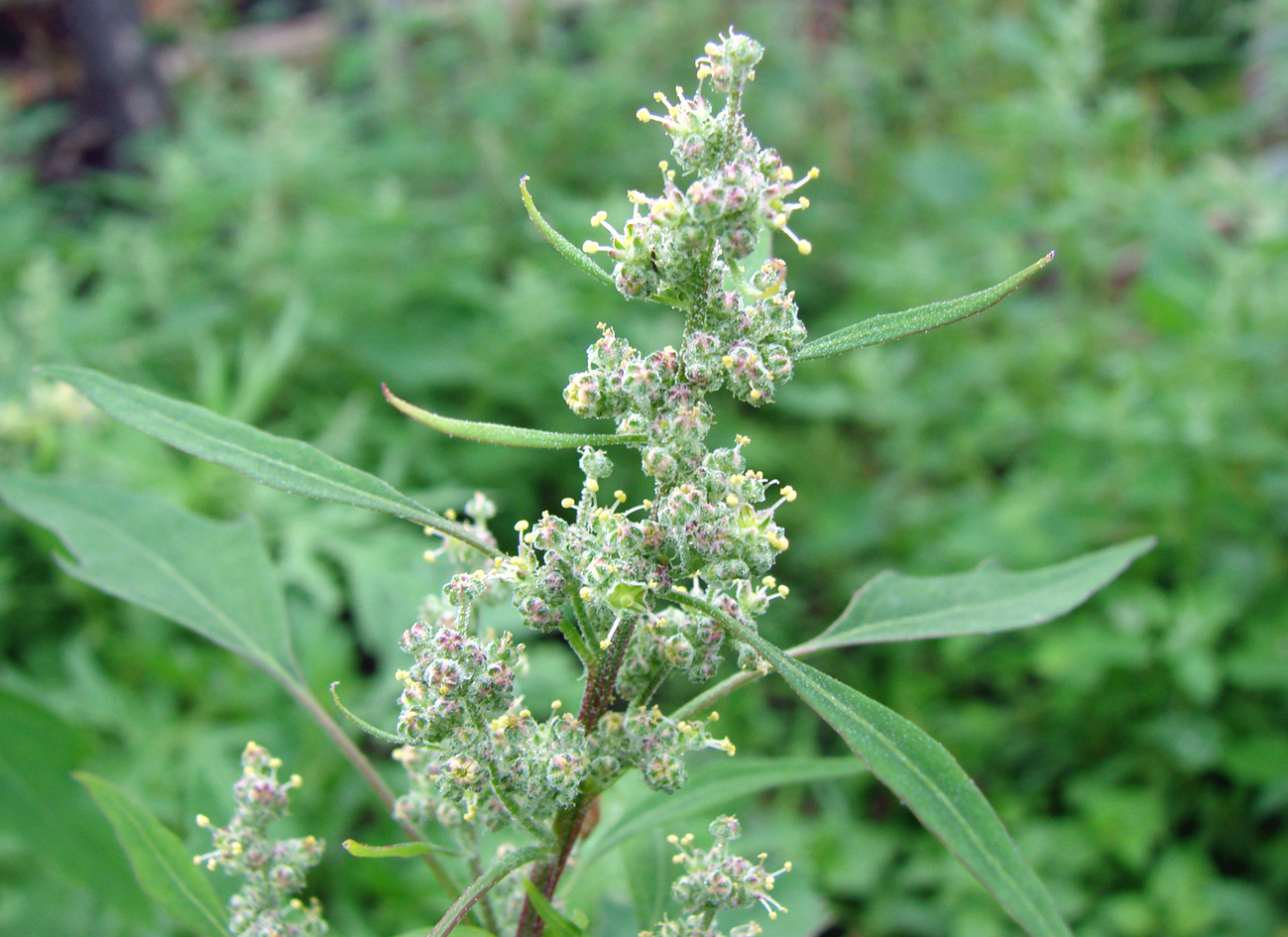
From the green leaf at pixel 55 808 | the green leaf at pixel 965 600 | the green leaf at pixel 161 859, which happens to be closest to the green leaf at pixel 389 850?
the green leaf at pixel 161 859

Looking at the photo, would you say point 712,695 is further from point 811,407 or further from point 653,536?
point 811,407

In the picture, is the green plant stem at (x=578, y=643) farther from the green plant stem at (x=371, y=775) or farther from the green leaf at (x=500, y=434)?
the green plant stem at (x=371, y=775)

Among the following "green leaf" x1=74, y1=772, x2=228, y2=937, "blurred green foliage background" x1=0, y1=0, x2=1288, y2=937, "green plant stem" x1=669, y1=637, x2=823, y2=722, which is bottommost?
"green leaf" x1=74, y1=772, x2=228, y2=937

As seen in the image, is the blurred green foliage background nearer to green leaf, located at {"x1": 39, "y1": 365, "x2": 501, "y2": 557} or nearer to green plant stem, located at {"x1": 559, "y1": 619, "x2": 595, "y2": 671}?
green plant stem, located at {"x1": 559, "y1": 619, "x2": 595, "y2": 671}

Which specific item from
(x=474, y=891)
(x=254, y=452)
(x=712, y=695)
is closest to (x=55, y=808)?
(x=254, y=452)

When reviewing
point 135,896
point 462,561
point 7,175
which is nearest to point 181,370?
point 7,175

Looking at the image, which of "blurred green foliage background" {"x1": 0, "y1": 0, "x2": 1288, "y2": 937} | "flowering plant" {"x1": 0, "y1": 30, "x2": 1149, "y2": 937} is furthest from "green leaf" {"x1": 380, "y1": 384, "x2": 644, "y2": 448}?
"blurred green foliage background" {"x1": 0, "y1": 0, "x2": 1288, "y2": 937}
